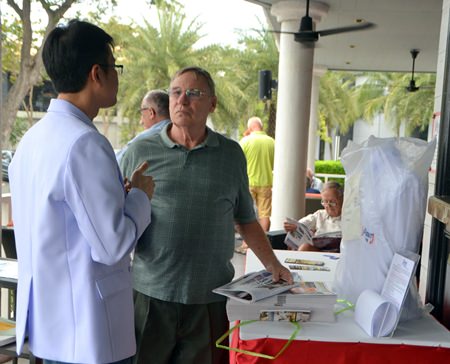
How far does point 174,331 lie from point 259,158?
5.45m

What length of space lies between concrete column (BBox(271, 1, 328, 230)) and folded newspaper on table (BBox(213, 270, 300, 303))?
537 centimetres

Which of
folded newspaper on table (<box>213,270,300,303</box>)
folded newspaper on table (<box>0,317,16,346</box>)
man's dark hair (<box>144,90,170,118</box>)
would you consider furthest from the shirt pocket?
man's dark hair (<box>144,90,170,118</box>)

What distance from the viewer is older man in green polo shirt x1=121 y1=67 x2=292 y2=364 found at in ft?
6.10

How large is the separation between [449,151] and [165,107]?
6.77ft

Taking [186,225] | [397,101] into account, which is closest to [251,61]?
[397,101]

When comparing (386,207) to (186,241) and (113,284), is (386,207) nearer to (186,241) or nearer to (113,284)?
(186,241)

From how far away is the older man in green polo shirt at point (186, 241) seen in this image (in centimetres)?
186

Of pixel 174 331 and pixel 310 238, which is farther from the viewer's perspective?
pixel 310 238

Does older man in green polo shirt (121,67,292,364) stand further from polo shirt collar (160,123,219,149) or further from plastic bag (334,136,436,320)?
plastic bag (334,136,436,320)

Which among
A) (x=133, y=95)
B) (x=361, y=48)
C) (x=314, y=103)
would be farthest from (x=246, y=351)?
(x=133, y=95)

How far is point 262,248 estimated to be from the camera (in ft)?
6.52

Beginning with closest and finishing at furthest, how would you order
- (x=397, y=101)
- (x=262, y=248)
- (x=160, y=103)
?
(x=262, y=248)
(x=160, y=103)
(x=397, y=101)

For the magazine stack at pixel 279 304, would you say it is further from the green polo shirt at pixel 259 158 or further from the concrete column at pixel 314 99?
the concrete column at pixel 314 99

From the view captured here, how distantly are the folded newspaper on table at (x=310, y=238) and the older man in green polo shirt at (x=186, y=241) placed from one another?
1.67m
